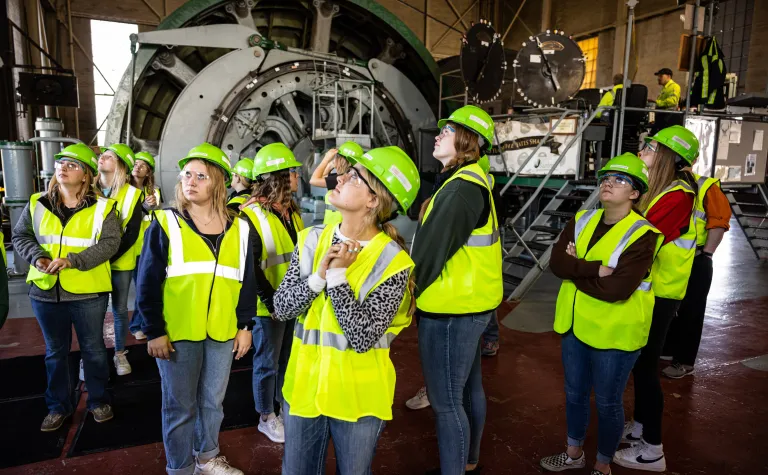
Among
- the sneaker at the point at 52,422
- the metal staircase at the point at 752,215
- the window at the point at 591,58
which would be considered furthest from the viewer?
the window at the point at 591,58

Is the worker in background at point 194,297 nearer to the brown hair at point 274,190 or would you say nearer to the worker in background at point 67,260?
the brown hair at point 274,190

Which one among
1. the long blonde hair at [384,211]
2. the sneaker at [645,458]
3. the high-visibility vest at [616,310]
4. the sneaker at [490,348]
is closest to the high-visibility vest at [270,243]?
the long blonde hair at [384,211]

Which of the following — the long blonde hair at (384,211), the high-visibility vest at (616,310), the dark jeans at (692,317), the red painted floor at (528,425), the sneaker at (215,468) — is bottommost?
the red painted floor at (528,425)

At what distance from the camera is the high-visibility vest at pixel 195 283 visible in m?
2.08

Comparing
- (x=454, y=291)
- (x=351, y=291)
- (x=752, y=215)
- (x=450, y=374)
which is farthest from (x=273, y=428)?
(x=752, y=215)

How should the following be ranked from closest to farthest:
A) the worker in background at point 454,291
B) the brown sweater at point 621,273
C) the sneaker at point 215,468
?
1. the worker in background at point 454,291
2. the brown sweater at point 621,273
3. the sneaker at point 215,468

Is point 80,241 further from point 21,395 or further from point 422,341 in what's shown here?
point 422,341

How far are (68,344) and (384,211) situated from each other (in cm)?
219

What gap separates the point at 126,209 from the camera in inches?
133

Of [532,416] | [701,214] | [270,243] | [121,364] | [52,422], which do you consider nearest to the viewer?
[270,243]

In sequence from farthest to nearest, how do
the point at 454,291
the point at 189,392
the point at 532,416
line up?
the point at 532,416 → the point at 189,392 → the point at 454,291

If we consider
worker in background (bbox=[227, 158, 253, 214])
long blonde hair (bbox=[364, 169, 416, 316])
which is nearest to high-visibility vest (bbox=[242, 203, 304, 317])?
worker in background (bbox=[227, 158, 253, 214])

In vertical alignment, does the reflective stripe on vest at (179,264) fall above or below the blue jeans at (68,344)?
above

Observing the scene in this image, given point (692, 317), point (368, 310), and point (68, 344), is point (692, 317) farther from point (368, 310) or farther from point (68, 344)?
point (68, 344)
